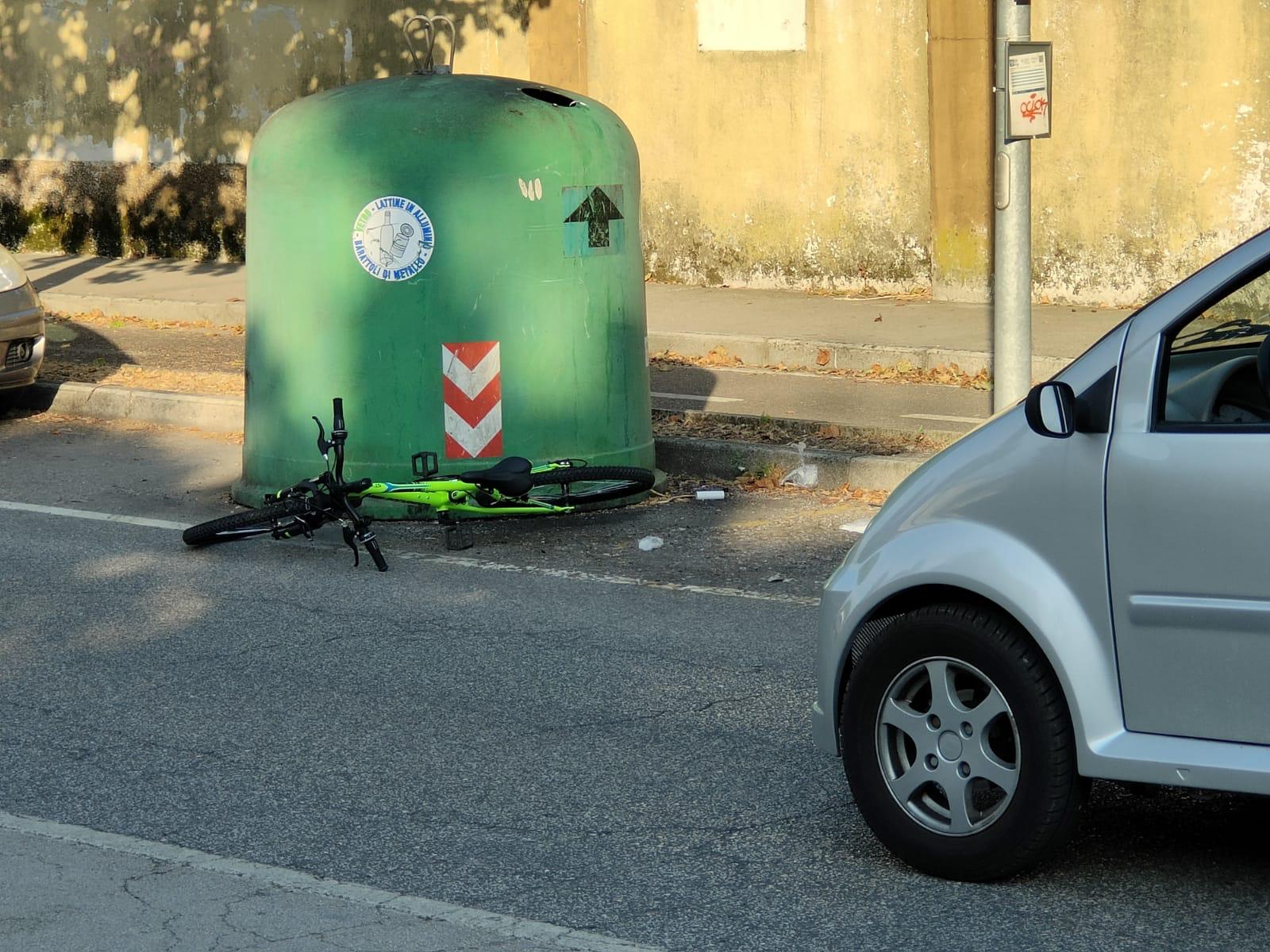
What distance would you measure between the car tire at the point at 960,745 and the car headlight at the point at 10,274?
862 cm

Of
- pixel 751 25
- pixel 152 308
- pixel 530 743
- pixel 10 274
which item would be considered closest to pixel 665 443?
pixel 530 743

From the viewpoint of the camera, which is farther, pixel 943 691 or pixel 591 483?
pixel 591 483

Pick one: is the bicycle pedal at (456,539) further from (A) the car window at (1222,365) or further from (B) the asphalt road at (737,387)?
(A) the car window at (1222,365)

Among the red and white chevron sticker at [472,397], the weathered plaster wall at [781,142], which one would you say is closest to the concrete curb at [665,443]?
the red and white chevron sticker at [472,397]

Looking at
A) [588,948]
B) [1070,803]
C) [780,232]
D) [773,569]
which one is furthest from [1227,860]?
[780,232]

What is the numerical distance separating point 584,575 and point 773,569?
799mm

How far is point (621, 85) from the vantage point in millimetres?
16984

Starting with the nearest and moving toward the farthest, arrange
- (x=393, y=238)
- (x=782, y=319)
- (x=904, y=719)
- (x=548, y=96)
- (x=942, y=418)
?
Answer: (x=904, y=719)
(x=393, y=238)
(x=548, y=96)
(x=942, y=418)
(x=782, y=319)

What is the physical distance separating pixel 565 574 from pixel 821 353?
5.79 m

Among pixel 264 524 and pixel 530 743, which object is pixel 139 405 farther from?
pixel 530 743

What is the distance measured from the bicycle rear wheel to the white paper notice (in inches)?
158

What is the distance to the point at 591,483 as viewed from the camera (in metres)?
8.99

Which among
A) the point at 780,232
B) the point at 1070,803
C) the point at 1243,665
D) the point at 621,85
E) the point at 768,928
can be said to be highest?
the point at 621,85

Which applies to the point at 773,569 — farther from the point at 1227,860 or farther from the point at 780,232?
the point at 780,232
